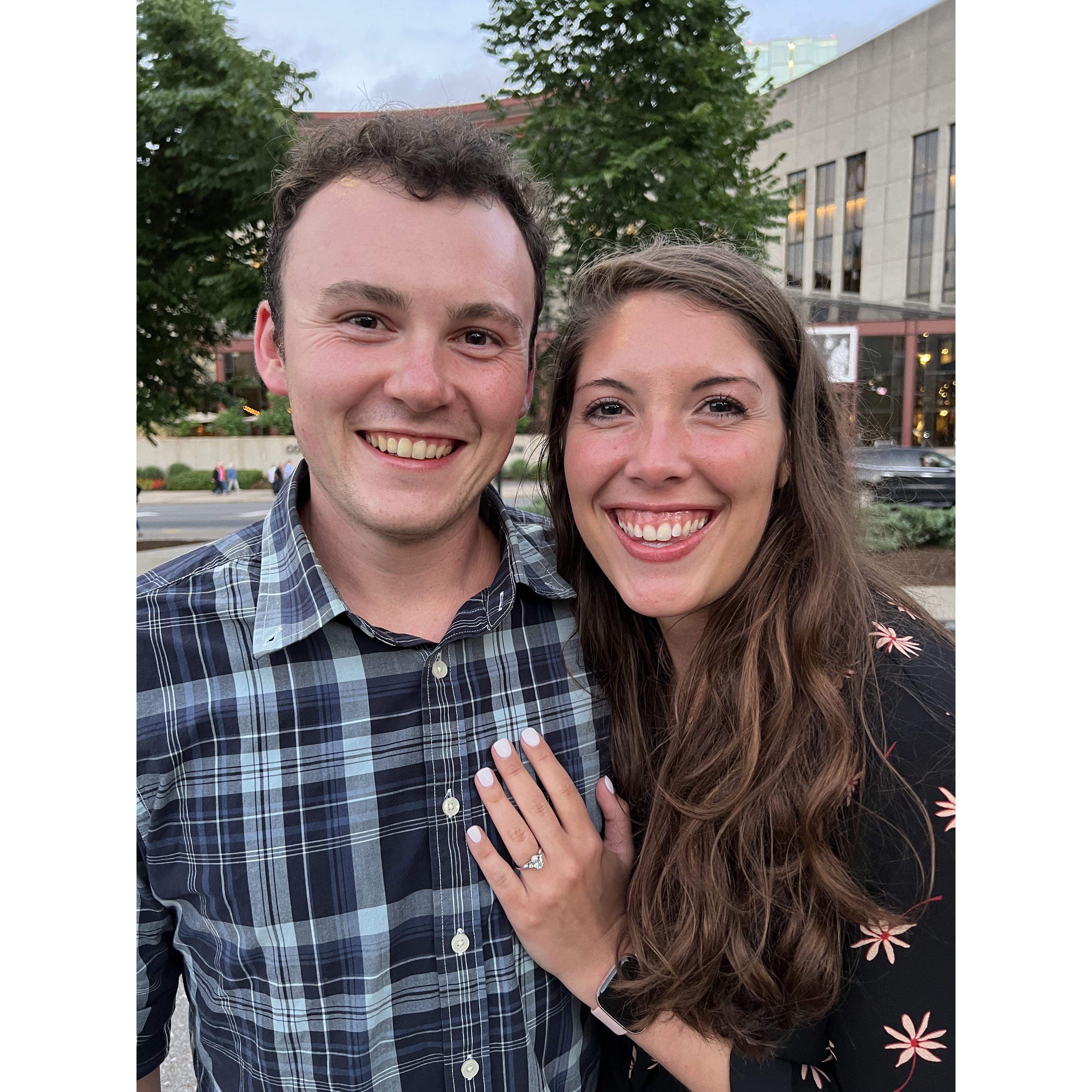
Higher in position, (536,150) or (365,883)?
(536,150)

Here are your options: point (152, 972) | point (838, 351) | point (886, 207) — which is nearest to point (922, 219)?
point (886, 207)

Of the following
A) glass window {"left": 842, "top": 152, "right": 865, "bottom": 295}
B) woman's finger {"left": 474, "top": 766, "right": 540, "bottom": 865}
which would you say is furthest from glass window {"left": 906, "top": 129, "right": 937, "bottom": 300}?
woman's finger {"left": 474, "top": 766, "right": 540, "bottom": 865}

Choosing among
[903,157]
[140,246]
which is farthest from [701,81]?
[903,157]

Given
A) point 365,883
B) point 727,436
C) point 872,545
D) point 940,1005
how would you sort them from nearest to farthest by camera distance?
1. point 940,1005
2. point 365,883
3. point 727,436
4. point 872,545

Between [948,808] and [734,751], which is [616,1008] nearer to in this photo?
[734,751]

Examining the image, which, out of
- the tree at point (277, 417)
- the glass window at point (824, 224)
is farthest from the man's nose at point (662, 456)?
the glass window at point (824, 224)

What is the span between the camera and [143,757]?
1.34m

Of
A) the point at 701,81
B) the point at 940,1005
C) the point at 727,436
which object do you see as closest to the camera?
the point at 940,1005

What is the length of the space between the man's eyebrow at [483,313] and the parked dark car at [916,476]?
1.35m

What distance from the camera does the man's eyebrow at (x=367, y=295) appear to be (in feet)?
4.55

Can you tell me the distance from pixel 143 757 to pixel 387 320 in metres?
0.86

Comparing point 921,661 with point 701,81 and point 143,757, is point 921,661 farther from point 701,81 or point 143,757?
point 701,81

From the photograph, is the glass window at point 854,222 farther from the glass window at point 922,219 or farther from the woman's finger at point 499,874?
the woman's finger at point 499,874

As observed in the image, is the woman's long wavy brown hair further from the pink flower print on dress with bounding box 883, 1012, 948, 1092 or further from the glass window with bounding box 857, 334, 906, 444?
the glass window with bounding box 857, 334, 906, 444
